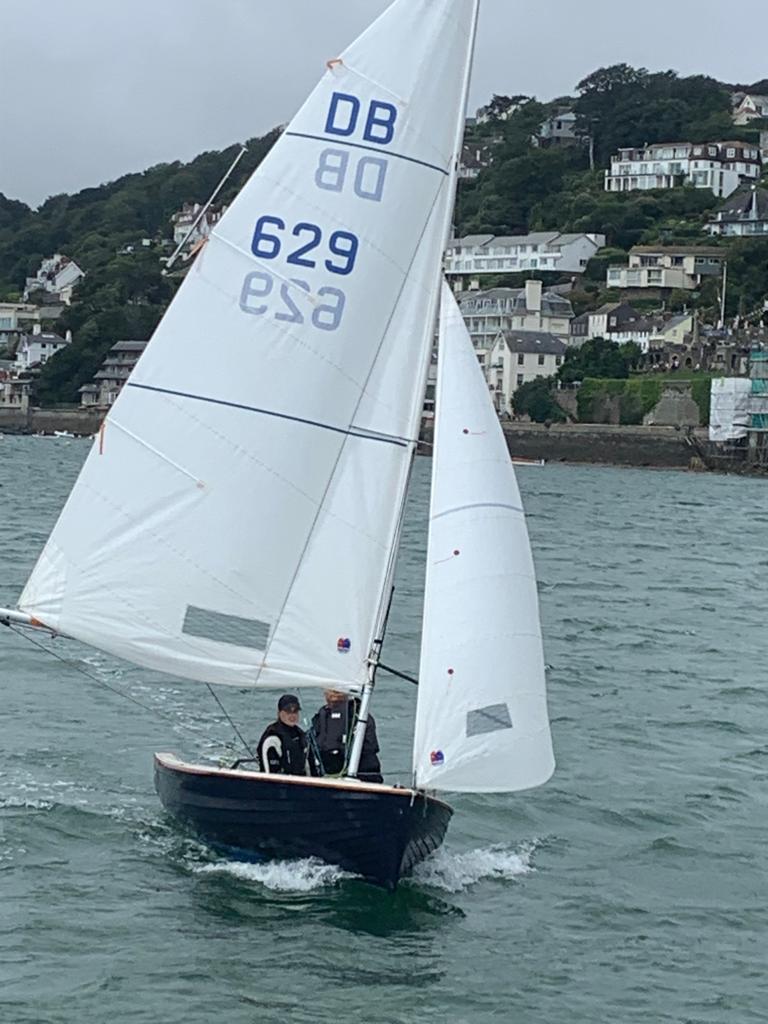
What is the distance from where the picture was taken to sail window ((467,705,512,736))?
1179 centimetres

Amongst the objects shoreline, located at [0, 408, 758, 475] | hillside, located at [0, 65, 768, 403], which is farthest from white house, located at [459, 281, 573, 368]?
shoreline, located at [0, 408, 758, 475]

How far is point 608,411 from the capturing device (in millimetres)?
92000

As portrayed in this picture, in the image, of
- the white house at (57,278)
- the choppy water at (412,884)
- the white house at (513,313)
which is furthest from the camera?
the white house at (57,278)

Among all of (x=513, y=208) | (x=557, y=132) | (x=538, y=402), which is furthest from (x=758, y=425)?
(x=557, y=132)

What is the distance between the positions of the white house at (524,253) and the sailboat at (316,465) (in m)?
106

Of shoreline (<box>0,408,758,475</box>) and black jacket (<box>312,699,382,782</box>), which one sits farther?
shoreline (<box>0,408,758,475</box>)

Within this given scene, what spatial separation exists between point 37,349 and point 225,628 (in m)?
111

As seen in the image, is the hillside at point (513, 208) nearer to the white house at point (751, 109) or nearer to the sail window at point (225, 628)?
the white house at point (751, 109)

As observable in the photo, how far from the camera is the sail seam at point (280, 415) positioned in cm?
1244

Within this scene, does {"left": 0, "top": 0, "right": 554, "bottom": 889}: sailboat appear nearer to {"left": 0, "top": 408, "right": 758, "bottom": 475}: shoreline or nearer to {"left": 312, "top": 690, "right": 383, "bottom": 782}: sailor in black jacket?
{"left": 312, "top": 690, "right": 383, "bottom": 782}: sailor in black jacket

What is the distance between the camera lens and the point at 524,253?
402 ft

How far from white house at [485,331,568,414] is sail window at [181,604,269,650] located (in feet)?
276

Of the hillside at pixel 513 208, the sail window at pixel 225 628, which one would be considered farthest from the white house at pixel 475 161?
the sail window at pixel 225 628

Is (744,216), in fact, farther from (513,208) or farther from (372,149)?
(372,149)
